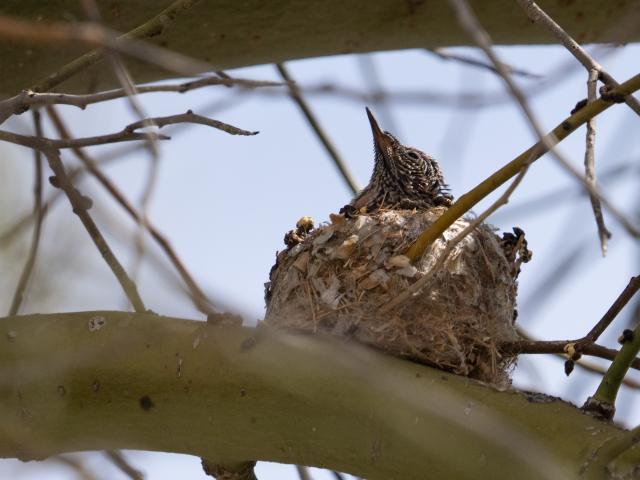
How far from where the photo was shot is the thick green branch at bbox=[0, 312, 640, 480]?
2.59 meters

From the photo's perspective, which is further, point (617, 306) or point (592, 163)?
point (617, 306)

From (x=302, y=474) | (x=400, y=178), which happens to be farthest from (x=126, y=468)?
(x=400, y=178)

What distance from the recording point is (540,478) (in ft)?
7.85

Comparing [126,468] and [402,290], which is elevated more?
[402,290]

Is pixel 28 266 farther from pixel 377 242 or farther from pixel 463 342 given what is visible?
pixel 463 342

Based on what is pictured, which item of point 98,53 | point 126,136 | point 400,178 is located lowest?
point 126,136

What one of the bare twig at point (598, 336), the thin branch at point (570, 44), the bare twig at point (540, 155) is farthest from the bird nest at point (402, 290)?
the thin branch at point (570, 44)

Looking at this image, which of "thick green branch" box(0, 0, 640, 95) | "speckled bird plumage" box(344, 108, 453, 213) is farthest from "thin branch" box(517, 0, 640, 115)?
"speckled bird plumage" box(344, 108, 453, 213)

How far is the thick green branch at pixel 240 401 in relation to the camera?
2.59m

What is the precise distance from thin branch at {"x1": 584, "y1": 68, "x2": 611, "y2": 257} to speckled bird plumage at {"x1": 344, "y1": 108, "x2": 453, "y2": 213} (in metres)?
2.62

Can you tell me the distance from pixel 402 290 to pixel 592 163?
1370mm

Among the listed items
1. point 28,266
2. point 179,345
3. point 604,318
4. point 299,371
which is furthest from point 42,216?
point 604,318

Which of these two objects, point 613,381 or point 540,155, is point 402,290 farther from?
point 540,155

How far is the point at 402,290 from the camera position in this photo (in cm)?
379
